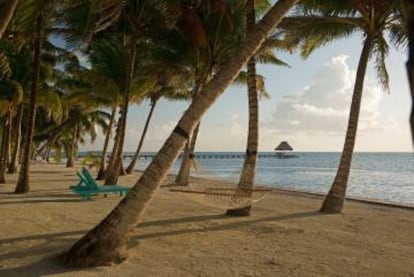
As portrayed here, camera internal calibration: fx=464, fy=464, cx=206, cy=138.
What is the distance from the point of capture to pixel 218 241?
7.70 m

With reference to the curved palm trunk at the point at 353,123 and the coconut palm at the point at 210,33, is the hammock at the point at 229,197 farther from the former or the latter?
the coconut palm at the point at 210,33

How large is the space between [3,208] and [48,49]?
46.8ft

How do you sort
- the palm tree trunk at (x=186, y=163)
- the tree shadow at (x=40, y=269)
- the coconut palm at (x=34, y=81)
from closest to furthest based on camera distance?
the tree shadow at (x=40, y=269) < the coconut palm at (x=34, y=81) < the palm tree trunk at (x=186, y=163)

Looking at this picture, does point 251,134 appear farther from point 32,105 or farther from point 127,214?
point 32,105

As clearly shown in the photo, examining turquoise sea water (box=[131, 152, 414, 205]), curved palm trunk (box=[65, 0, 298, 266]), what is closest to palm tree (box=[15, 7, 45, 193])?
turquoise sea water (box=[131, 152, 414, 205])

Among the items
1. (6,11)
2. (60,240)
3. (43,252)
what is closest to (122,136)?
(60,240)

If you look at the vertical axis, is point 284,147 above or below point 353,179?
above

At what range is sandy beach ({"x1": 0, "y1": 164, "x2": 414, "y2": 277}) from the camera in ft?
19.6

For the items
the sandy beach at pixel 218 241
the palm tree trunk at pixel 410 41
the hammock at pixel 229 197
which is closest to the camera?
the palm tree trunk at pixel 410 41

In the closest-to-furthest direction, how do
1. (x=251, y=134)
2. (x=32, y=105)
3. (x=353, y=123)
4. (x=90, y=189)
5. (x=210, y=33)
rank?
(x=251, y=134)
(x=353, y=123)
(x=90, y=189)
(x=32, y=105)
(x=210, y=33)

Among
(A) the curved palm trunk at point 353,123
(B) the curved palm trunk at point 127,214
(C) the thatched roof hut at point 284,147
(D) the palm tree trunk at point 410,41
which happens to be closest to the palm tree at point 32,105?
(B) the curved palm trunk at point 127,214

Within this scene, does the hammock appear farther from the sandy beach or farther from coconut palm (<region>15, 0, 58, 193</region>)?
coconut palm (<region>15, 0, 58, 193</region>)

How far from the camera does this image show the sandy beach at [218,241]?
19.6 feet

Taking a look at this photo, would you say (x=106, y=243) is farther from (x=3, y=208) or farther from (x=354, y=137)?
(x=354, y=137)
